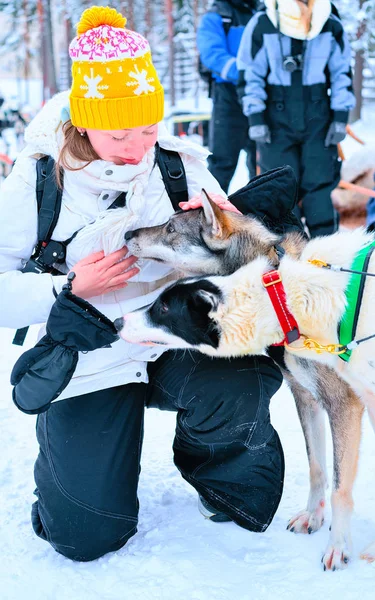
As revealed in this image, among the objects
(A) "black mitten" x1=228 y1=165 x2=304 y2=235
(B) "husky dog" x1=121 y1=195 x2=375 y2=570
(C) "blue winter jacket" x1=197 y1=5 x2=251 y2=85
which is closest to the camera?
(B) "husky dog" x1=121 y1=195 x2=375 y2=570

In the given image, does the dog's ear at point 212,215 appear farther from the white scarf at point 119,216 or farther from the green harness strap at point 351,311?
the green harness strap at point 351,311

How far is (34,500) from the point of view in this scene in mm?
2547

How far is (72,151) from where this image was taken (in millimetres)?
2234

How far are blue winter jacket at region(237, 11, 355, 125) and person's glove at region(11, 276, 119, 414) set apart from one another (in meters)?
3.35

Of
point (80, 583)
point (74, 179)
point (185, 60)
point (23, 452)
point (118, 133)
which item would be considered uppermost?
point (118, 133)

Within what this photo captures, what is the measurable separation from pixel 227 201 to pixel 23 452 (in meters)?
1.43

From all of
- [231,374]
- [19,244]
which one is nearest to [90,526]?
[231,374]

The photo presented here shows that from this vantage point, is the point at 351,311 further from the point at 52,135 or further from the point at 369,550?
the point at 52,135

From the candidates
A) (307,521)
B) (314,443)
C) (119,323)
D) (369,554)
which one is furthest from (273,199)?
(369,554)

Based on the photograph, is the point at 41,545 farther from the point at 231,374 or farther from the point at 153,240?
the point at 153,240

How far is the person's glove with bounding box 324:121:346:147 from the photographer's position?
16.1 feet

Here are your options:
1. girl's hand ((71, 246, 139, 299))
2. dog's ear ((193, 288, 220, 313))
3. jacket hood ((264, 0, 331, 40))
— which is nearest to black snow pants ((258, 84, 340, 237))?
jacket hood ((264, 0, 331, 40))

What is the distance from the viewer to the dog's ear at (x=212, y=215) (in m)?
2.25

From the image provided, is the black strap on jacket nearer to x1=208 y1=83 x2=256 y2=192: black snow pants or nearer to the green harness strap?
the green harness strap
